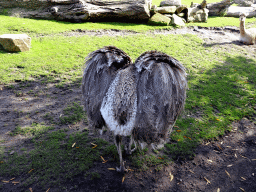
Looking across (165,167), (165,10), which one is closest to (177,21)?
(165,10)

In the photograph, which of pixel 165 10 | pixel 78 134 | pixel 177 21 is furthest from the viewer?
pixel 165 10

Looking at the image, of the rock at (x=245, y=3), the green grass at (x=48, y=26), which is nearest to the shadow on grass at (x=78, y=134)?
the green grass at (x=48, y=26)

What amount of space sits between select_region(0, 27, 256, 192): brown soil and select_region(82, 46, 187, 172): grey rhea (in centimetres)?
77

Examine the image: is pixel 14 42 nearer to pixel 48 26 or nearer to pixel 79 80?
pixel 48 26

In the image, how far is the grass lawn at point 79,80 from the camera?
10.3 feet

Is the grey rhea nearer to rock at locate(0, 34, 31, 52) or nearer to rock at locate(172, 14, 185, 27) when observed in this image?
rock at locate(0, 34, 31, 52)

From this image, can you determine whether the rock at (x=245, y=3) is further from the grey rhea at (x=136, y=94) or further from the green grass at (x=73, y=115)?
the green grass at (x=73, y=115)

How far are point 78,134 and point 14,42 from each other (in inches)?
168

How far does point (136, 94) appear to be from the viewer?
7.87 feet

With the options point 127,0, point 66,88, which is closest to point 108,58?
point 66,88

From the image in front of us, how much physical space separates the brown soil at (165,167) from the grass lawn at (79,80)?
0.15 metres

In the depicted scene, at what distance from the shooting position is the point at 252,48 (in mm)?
8359

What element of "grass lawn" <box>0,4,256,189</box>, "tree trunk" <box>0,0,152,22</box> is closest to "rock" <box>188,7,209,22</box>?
"grass lawn" <box>0,4,256,189</box>

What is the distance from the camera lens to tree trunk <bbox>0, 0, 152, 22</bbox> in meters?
8.58
